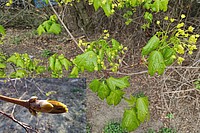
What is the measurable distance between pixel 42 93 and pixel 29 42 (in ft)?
11.6

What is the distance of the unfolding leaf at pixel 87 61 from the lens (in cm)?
151

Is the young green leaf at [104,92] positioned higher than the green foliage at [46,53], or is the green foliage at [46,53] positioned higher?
the young green leaf at [104,92]

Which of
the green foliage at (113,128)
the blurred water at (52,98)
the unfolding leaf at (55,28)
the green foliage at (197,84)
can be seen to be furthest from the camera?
the green foliage at (197,84)

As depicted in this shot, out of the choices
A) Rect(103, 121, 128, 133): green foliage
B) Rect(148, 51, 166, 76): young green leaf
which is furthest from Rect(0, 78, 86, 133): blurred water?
Rect(103, 121, 128, 133): green foliage

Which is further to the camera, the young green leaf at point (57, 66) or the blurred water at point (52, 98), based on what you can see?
the young green leaf at point (57, 66)

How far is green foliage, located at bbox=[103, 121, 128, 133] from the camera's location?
8.85 feet

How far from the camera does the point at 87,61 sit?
1.52 meters

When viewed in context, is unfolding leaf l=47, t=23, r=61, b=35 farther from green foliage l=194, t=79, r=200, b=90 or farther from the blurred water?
green foliage l=194, t=79, r=200, b=90

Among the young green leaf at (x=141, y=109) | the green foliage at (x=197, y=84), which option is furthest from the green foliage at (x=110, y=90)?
the green foliage at (x=197, y=84)

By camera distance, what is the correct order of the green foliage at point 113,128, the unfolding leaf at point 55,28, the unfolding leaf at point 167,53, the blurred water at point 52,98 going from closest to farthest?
the blurred water at point 52,98
the unfolding leaf at point 167,53
the unfolding leaf at point 55,28
the green foliage at point 113,128

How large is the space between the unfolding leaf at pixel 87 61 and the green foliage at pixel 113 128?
1.32m

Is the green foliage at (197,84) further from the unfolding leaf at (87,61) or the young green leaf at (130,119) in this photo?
the unfolding leaf at (87,61)

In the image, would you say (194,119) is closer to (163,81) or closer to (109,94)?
(163,81)

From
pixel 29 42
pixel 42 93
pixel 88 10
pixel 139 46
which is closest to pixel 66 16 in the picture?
pixel 88 10
